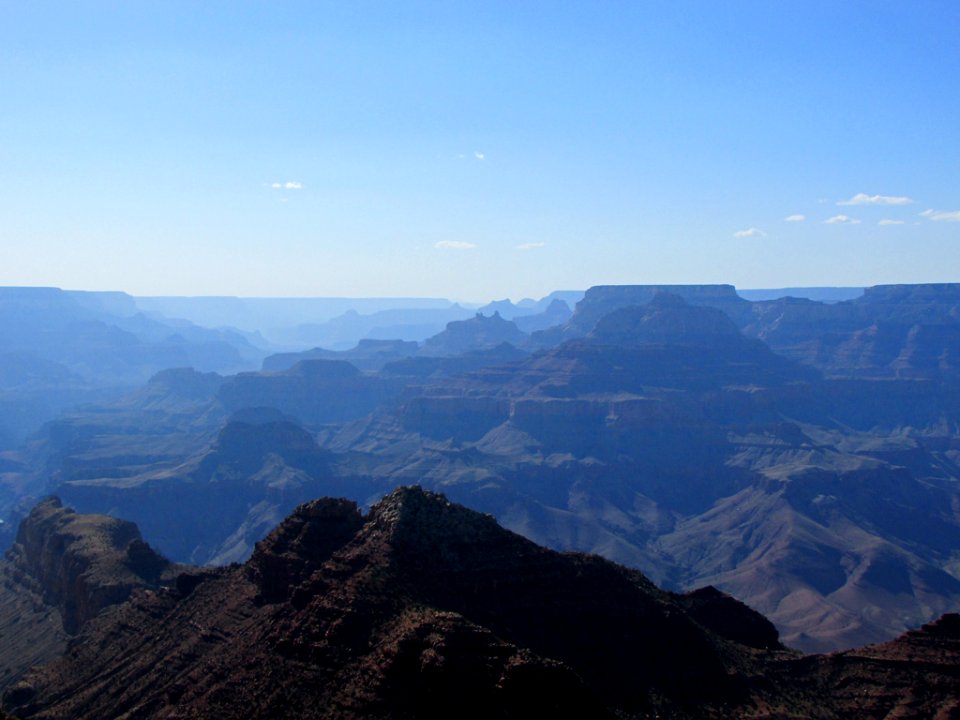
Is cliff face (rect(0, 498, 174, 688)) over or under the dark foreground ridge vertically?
under

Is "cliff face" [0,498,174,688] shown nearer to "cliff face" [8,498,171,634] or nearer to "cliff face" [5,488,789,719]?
"cliff face" [8,498,171,634]

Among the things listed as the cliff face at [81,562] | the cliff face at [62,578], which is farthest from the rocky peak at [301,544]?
the cliff face at [81,562]

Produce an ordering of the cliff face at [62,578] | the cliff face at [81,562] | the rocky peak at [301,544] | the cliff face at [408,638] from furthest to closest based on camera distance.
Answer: the cliff face at [81,562]
the cliff face at [62,578]
the rocky peak at [301,544]
the cliff face at [408,638]

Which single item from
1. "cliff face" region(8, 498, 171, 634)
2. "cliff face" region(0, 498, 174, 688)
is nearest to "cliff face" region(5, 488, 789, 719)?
"cliff face" region(8, 498, 171, 634)

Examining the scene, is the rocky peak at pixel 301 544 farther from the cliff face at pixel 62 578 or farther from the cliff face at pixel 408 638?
the cliff face at pixel 62 578

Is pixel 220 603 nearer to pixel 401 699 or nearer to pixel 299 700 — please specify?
pixel 299 700

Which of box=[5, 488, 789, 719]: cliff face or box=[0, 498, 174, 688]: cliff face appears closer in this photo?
box=[5, 488, 789, 719]: cliff face

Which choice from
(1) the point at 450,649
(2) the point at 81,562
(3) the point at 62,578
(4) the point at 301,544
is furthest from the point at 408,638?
(3) the point at 62,578

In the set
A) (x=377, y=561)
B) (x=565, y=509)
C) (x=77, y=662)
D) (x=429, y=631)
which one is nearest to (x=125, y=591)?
(x=77, y=662)

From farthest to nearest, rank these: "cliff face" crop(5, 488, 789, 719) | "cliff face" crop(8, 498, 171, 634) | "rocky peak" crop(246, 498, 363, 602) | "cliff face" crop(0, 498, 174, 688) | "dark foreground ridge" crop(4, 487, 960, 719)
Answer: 1. "cliff face" crop(8, 498, 171, 634)
2. "cliff face" crop(0, 498, 174, 688)
3. "rocky peak" crop(246, 498, 363, 602)
4. "dark foreground ridge" crop(4, 487, 960, 719)
5. "cliff face" crop(5, 488, 789, 719)
